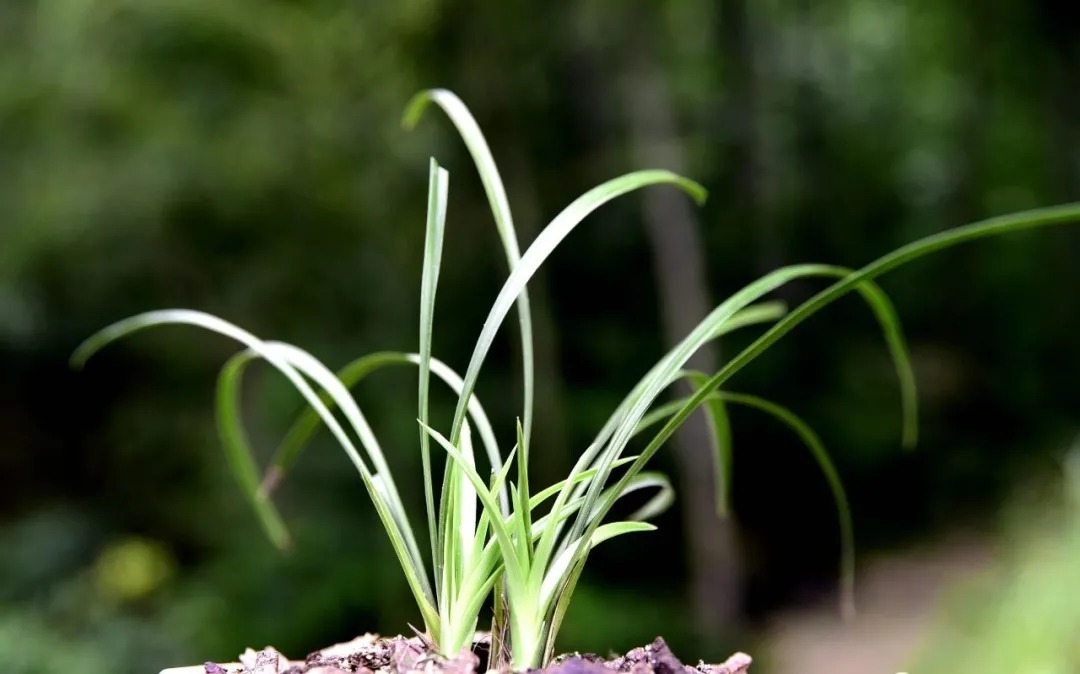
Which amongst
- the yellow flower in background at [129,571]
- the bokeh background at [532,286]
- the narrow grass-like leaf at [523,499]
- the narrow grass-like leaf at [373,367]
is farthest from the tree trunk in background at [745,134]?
the narrow grass-like leaf at [523,499]

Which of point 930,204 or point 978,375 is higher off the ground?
point 930,204

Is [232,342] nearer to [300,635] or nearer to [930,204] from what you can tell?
[300,635]

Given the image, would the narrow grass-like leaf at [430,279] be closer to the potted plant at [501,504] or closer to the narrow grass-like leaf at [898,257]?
the potted plant at [501,504]

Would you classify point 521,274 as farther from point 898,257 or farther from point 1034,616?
point 1034,616

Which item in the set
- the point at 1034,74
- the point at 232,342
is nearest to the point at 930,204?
the point at 1034,74

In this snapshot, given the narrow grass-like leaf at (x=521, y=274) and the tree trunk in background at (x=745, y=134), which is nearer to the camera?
the narrow grass-like leaf at (x=521, y=274)
